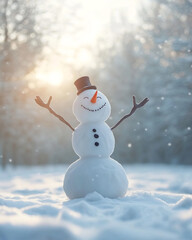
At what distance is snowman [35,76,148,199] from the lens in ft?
12.6

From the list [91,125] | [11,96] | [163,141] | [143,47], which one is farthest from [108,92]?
[91,125]

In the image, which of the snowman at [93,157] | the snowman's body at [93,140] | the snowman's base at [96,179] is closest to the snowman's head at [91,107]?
the snowman at [93,157]

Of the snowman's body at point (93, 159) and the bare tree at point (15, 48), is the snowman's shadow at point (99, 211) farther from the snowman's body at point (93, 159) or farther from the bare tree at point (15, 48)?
the bare tree at point (15, 48)

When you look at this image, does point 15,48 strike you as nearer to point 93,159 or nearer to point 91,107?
point 91,107

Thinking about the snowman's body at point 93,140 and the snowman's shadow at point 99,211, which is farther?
the snowman's body at point 93,140

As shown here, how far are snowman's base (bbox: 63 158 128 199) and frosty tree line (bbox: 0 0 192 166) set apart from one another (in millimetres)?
8520

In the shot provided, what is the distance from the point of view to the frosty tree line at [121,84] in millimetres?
12328

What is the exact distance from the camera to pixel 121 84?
19.4 m

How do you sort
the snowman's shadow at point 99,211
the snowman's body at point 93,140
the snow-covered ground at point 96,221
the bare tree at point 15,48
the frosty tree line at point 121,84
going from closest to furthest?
the snow-covered ground at point 96,221
the snowman's shadow at point 99,211
the snowman's body at point 93,140
the bare tree at point 15,48
the frosty tree line at point 121,84

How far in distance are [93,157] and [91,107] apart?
62cm

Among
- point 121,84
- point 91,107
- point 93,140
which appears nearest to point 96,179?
point 93,140

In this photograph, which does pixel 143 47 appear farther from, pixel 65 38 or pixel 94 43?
pixel 65 38

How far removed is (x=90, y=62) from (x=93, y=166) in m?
17.5

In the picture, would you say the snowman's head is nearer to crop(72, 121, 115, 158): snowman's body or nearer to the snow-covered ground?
crop(72, 121, 115, 158): snowman's body
